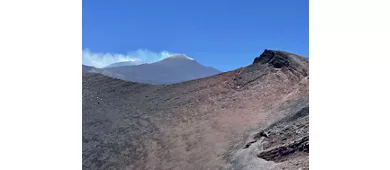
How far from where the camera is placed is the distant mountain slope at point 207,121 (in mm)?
8078

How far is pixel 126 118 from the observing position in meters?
10.9

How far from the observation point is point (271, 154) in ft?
25.3

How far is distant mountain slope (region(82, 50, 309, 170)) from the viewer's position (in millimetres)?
8078

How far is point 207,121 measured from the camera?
9.93 meters
